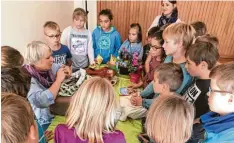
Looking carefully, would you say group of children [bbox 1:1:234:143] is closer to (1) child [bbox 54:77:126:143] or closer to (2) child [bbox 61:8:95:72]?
(1) child [bbox 54:77:126:143]

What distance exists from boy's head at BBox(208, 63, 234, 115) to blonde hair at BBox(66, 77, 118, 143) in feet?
2.02

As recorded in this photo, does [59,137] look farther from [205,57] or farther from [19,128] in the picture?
[205,57]

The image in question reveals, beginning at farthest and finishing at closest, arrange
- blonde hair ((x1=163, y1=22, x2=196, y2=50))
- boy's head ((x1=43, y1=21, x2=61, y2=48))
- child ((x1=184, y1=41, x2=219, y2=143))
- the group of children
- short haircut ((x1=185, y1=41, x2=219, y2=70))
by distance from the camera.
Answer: boy's head ((x1=43, y1=21, x2=61, y2=48)), blonde hair ((x1=163, y1=22, x2=196, y2=50)), short haircut ((x1=185, y1=41, x2=219, y2=70)), child ((x1=184, y1=41, x2=219, y2=143)), the group of children

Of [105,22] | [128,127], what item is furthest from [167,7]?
[128,127]

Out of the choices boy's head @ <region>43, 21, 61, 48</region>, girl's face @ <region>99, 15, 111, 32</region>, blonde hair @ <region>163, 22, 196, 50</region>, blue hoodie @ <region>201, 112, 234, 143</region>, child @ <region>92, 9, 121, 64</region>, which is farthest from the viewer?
child @ <region>92, 9, 121, 64</region>

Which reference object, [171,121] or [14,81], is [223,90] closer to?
[171,121]

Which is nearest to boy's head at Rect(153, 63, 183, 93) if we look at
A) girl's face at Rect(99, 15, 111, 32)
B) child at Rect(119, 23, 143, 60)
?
child at Rect(119, 23, 143, 60)

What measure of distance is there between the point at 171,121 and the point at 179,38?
3.46ft

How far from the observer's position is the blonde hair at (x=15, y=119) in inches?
37.8

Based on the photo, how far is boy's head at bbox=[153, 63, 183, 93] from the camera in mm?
1901

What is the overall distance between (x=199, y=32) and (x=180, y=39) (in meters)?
0.55

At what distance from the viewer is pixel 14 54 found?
1.72 meters

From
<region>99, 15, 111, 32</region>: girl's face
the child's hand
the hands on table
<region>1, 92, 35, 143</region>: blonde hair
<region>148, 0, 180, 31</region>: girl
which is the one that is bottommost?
the child's hand

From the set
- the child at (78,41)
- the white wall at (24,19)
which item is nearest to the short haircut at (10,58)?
the white wall at (24,19)
